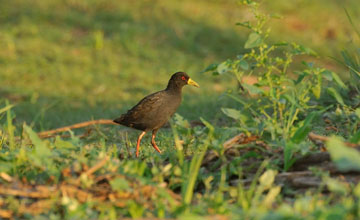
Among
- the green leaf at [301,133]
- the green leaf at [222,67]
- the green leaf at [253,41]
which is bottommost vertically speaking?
the green leaf at [301,133]

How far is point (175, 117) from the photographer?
4.14m

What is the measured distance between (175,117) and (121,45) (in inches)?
318

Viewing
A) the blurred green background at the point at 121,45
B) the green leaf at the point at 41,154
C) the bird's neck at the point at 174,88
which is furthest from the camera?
the blurred green background at the point at 121,45

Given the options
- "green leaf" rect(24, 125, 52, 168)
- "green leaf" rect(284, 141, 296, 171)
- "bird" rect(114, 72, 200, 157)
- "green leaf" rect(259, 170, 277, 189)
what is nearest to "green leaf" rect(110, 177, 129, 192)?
"green leaf" rect(24, 125, 52, 168)

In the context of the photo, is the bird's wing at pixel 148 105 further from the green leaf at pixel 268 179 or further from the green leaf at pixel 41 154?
the green leaf at pixel 268 179

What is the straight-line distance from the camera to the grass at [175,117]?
3.21 metres

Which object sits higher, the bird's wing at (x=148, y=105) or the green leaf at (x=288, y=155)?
the green leaf at (x=288, y=155)

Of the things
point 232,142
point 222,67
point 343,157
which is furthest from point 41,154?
point 343,157

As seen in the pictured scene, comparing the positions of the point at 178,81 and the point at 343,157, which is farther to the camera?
the point at 178,81

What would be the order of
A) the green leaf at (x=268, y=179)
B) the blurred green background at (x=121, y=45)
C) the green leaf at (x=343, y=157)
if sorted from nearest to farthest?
the green leaf at (x=343, y=157) → the green leaf at (x=268, y=179) → the blurred green background at (x=121, y=45)

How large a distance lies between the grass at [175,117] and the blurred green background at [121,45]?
0.03 metres

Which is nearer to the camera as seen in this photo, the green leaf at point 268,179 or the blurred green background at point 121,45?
the green leaf at point 268,179

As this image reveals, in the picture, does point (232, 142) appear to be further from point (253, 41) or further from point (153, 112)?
point (153, 112)

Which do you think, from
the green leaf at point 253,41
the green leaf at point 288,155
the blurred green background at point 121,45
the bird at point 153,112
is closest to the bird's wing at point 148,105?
the bird at point 153,112
